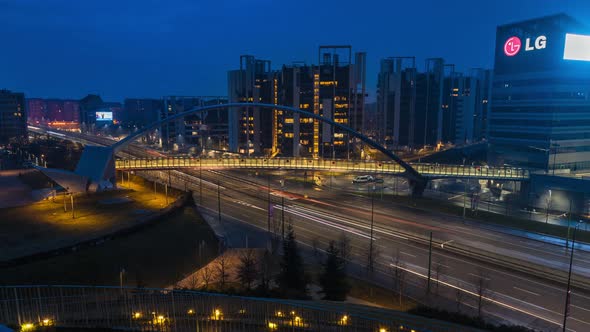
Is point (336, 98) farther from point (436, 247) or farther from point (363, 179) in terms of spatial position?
point (436, 247)

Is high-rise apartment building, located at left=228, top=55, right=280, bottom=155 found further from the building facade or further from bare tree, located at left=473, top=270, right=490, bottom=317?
bare tree, located at left=473, top=270, right=490, bottom=317

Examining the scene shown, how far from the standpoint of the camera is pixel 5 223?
134 feet

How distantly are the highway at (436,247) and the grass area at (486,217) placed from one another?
111 inches

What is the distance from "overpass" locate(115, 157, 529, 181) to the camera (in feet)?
185

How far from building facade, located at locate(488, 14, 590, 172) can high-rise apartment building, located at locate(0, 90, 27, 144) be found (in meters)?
126

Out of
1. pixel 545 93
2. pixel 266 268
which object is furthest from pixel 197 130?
pixel 266 268

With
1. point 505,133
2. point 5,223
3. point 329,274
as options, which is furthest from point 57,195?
point 505,133

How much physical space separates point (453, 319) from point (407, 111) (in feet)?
328

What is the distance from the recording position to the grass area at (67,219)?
34594 millimetres

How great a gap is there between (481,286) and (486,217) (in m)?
22.1

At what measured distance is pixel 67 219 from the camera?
42312 millimetres

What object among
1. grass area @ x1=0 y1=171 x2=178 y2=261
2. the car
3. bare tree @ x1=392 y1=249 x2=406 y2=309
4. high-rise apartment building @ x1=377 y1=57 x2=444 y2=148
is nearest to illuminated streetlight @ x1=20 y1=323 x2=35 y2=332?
bare tree @ x1=392 y1=249 x2=406 y2=309

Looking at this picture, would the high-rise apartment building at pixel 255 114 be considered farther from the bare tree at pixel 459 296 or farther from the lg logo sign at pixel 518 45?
the bare tree at pixel 459 296

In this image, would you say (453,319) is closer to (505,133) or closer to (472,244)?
(472,244)
